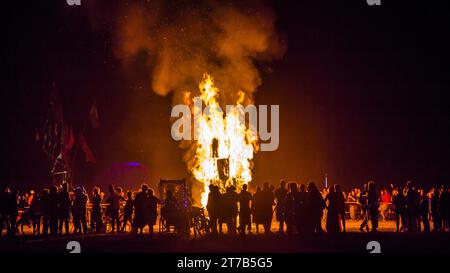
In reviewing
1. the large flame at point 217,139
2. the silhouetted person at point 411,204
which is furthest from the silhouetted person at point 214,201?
the large flame at point 217,139

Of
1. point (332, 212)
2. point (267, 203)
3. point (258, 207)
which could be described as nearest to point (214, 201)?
point (258, 207)

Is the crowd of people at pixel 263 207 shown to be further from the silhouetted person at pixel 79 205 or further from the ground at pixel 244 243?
the ground at pixel 244 243

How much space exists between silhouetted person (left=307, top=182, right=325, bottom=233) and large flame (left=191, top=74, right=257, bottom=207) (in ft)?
29.8

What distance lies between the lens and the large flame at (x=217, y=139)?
2833 centimetres

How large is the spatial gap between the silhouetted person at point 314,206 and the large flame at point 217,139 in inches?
358

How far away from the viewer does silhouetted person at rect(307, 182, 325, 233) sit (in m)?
18.2

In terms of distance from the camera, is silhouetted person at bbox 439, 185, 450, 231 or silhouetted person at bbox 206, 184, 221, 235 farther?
silhouetted person at bbox 439, 185, 450, 231

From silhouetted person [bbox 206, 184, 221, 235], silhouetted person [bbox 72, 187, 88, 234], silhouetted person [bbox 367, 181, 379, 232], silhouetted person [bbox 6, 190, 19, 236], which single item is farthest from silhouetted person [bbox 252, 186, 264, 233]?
silhouetted person [bbox 6, 190, 19, 236]

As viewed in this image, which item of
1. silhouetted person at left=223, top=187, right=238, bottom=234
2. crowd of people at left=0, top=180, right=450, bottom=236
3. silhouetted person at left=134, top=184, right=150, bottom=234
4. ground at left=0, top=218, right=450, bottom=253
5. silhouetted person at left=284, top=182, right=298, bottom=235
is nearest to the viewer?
ground at left=0, top=218, right=450, bottom=253

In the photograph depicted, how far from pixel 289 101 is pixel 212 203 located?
27.6m

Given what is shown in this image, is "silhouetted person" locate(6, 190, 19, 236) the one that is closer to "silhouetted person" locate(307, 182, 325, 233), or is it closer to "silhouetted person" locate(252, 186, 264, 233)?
"silhouetted person" locate(252, 186, 264, 233)

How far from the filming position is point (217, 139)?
28891 mm
